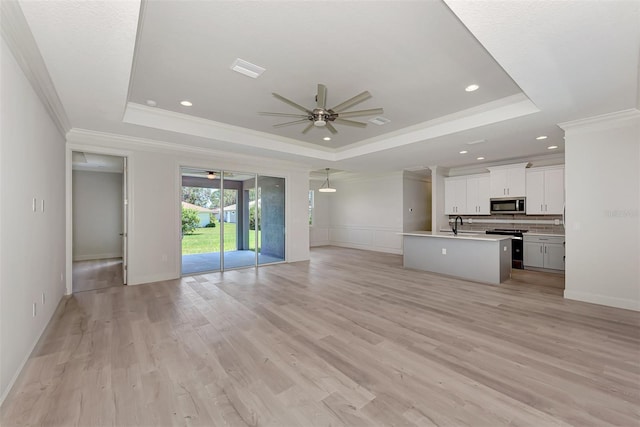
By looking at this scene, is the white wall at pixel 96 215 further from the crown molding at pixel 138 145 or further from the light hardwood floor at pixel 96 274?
the crown molding at pixel 138 145

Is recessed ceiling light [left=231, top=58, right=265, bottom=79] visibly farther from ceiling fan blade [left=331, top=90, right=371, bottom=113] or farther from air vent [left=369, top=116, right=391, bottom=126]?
air vent [left=369, top=116, right=391, bottom=126]

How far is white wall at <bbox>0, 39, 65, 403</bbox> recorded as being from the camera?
2051 mm

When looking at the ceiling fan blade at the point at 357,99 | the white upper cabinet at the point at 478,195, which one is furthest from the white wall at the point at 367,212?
the ceiling fan blade at the point at 357,99

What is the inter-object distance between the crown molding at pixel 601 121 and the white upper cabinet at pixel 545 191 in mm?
2481

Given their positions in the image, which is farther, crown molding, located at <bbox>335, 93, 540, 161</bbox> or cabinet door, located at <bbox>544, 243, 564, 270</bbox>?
cabinet door, located at <bbox>544, 243, 564, 270</bbox>

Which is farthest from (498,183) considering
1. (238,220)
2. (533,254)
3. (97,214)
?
(97,214)

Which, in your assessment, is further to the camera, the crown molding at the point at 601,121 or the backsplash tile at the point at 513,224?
the backsplash tile at the point at 513,224

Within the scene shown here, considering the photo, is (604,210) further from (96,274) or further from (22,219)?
(96,274)

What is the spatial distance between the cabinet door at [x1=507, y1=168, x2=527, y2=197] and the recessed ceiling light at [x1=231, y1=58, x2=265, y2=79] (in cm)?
658

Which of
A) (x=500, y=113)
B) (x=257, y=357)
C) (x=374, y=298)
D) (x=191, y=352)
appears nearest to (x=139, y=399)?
(x=191, y=352)

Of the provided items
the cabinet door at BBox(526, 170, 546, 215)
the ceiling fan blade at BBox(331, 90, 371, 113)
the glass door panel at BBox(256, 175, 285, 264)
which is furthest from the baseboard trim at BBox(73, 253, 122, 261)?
the cabinet door at BBox(526, 170, 546, 215)

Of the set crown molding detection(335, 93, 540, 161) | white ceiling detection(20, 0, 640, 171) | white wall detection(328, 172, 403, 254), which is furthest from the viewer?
white wall detection(328, 172, 403, 254)

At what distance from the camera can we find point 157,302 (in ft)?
13.6

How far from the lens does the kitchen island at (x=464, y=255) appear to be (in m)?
5.22
